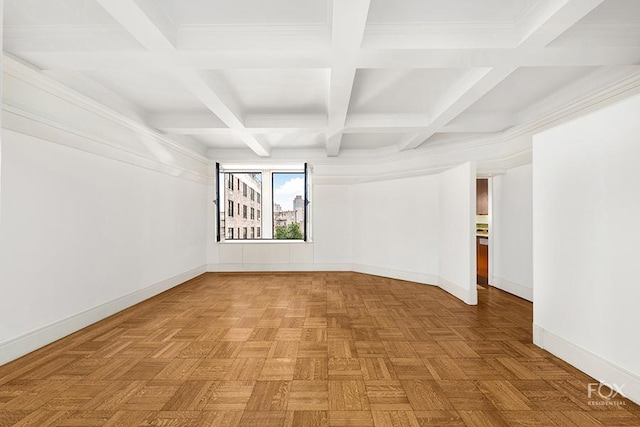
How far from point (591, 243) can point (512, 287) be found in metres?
2.92

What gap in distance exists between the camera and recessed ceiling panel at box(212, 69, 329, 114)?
141 inches

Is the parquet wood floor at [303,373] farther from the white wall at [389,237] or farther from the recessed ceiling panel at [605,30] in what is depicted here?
the recessed ceiling panel at [605,30]

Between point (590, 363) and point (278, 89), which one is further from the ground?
point (278, 89)

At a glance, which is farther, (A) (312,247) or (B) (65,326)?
(A) (312,247)

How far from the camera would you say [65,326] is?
3.45 meters

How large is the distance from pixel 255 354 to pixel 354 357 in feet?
2.99

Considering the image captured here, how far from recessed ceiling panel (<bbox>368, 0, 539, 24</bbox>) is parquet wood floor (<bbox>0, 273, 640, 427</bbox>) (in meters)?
2.88

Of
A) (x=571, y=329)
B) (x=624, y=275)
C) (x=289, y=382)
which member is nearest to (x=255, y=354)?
(x=289, y=382)

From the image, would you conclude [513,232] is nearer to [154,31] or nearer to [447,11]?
[447,11]

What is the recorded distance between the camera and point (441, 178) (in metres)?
5.87

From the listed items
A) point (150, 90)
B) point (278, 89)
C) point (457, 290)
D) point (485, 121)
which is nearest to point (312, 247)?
point (457, 290)

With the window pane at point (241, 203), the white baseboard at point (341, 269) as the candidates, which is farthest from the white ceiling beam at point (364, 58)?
the window pane at point (241, 203)

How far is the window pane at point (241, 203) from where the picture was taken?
782cm

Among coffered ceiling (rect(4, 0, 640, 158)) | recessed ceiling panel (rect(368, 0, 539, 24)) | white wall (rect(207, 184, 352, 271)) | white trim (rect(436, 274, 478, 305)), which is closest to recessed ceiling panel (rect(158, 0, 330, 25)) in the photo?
coffered ceiling (rect(4, 0, 640, 158))
